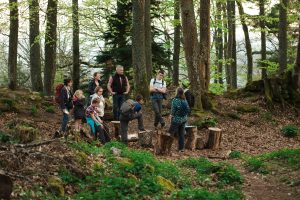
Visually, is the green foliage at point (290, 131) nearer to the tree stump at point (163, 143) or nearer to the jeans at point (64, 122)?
the tree stump at point (163, 143)

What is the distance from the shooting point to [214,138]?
14398mm

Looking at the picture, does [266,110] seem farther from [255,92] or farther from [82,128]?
[82,128]

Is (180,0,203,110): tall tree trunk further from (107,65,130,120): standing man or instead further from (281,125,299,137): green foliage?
(281,125,299,137): green foliage

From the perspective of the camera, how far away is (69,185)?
25.8 ft

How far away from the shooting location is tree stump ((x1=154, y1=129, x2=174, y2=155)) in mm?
12453

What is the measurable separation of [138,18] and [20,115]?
241 inches

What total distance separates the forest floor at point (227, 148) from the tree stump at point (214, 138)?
279 mm

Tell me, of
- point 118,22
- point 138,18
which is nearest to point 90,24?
point 118,22

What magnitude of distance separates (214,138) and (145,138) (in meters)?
2.36

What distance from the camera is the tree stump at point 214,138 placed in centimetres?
1433

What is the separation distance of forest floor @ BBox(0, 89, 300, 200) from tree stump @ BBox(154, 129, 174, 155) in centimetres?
26

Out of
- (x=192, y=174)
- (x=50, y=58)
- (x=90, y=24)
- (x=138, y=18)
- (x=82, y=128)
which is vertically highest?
(x=90, y=24)

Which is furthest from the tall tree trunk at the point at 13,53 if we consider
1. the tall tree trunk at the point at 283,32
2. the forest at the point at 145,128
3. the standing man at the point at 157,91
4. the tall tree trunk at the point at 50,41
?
the tall tree trunk at the point at 283,32

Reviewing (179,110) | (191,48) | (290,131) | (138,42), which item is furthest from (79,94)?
(290,131)
